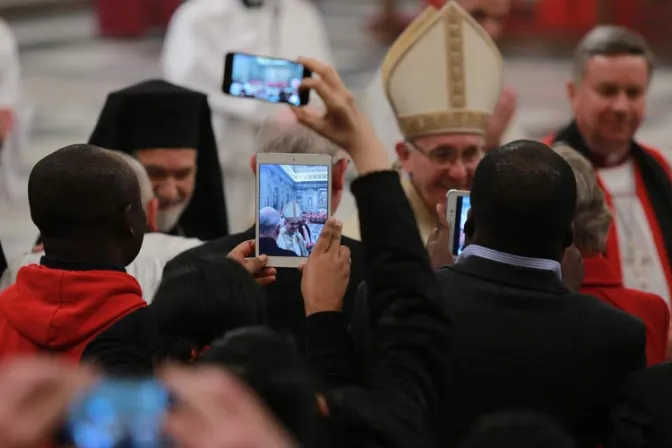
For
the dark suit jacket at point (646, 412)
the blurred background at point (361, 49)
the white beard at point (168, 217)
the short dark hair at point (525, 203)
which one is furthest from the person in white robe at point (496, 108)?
the dark suit jacket at point (646, 412)

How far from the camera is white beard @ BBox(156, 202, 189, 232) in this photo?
3938mm

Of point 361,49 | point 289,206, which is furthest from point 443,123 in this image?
point 361,49

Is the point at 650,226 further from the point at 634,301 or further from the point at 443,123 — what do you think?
the point at 634,301

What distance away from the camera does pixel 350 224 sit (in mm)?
3873

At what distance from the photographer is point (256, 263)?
2.29 meters

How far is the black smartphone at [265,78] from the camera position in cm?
278

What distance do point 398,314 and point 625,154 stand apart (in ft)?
8.84

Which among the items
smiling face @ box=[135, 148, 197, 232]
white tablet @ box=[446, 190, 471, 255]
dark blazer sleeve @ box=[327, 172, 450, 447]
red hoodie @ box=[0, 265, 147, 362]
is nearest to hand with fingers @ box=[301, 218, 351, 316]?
dark blazer sleeve @ box=[327, 172, 450, 447]

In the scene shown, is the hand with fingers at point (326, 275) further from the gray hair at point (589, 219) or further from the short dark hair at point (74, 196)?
the gray hair at point (589, 219)

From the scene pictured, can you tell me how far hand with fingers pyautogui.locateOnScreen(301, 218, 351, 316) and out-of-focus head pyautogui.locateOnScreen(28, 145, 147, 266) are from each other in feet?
1.30

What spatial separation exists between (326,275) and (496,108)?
9.17 feet

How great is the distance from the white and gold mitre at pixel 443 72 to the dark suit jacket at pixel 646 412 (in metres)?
1.93

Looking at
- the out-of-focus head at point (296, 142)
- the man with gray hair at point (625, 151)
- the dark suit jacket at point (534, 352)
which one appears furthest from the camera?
the man with gray hair at point (625, 151)

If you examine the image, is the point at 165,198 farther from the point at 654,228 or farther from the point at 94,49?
the point at 94,49
